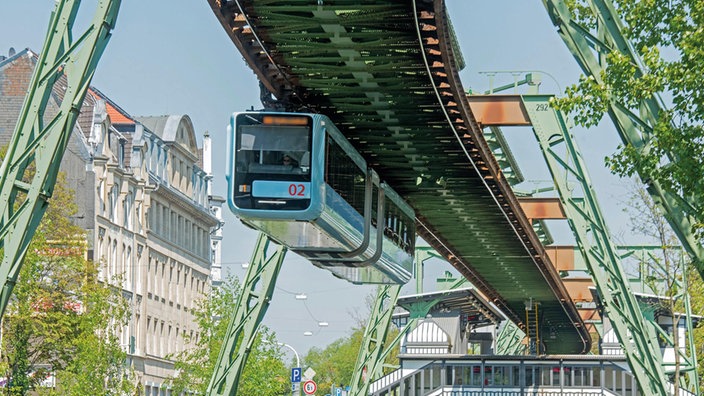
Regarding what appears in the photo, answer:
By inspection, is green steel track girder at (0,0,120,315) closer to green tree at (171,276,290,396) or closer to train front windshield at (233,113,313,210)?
train front windshield at (233,113,313,210)

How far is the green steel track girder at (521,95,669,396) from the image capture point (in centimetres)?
3712

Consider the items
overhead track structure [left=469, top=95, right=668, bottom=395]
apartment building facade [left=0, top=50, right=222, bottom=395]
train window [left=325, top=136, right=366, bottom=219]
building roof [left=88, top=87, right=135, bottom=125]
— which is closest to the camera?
train window [left=325, top=136, right=366, bottom=219]

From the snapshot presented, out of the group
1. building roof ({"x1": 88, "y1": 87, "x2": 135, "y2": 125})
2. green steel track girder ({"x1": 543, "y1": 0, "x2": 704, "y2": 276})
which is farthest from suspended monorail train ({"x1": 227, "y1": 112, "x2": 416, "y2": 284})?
building roof ({"x1": 88, "y1": 87, "x2": 135, "y2": 125})

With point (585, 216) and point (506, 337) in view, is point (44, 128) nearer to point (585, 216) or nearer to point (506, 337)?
point (585, 216)

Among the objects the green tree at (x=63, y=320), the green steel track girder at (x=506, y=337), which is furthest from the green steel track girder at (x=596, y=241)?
the green steel track girder at (x=506, y=337)

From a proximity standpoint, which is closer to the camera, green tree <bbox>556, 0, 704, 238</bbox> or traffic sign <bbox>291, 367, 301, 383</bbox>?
green tree <bbox>556, 0, 704, 238</bbox>

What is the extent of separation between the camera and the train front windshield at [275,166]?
27.0m

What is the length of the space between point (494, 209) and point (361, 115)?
48.7 ft

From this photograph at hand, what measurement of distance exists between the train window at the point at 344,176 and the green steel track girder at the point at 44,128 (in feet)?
28.0

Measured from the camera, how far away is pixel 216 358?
73.1 metres

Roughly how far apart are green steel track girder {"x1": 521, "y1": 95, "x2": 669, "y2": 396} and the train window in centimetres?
596

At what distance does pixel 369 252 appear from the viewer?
1298 inches

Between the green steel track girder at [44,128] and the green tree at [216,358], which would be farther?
the green tree at [216,358]

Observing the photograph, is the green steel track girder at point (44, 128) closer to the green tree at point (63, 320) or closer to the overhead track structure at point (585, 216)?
the overhead track structure at point (585, 216)
